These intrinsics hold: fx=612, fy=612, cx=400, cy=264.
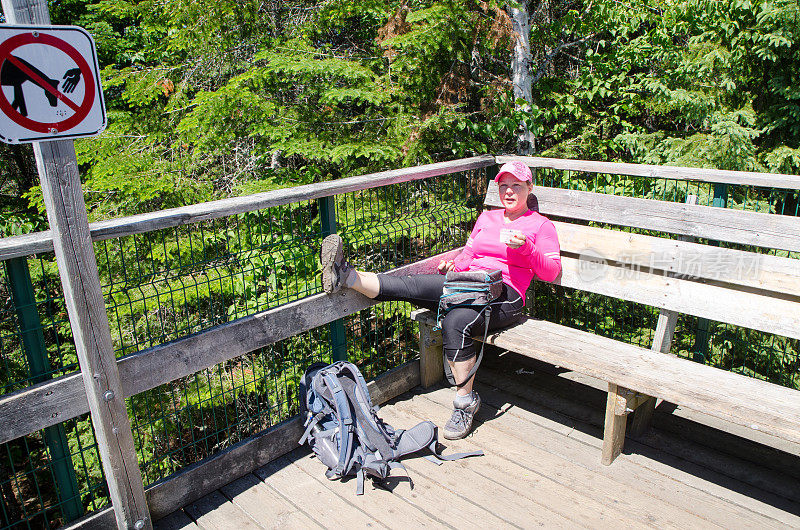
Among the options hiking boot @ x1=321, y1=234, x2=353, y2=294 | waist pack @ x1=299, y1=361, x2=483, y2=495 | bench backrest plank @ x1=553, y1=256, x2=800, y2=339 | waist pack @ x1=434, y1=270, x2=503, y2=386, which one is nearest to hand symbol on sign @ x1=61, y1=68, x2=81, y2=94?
hiking boot @ x1=321, y1=234, x2=353, y2=294

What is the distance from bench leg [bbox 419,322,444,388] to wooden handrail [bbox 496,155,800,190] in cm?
140

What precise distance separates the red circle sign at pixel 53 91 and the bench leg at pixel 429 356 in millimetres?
2368

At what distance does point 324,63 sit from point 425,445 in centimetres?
344

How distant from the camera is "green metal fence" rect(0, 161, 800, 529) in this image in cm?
291

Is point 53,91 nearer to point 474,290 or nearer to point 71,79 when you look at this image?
point 71,79

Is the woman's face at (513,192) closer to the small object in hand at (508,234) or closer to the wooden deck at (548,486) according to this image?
→ the small object in hand at (508,234)

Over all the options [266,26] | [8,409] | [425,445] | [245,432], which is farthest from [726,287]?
[266,26]

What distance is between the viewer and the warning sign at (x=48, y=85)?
1916 millimetres

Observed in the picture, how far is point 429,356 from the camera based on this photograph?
4.02 m

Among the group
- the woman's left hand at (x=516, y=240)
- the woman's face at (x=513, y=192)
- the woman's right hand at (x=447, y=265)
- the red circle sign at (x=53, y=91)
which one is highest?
the red circle sign at (x=53, y=91)

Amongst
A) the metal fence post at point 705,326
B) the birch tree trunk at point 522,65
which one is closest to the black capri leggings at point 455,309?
the metal fence post at point 705,326

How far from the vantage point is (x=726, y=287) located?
332 centimetres

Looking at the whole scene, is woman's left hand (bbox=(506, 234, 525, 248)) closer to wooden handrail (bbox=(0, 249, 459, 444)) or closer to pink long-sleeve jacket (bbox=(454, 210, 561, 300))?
pink long-sleeve jacket (bbox=(454, 210, 561, 300))

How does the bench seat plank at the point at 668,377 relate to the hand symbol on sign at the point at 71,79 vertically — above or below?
below
